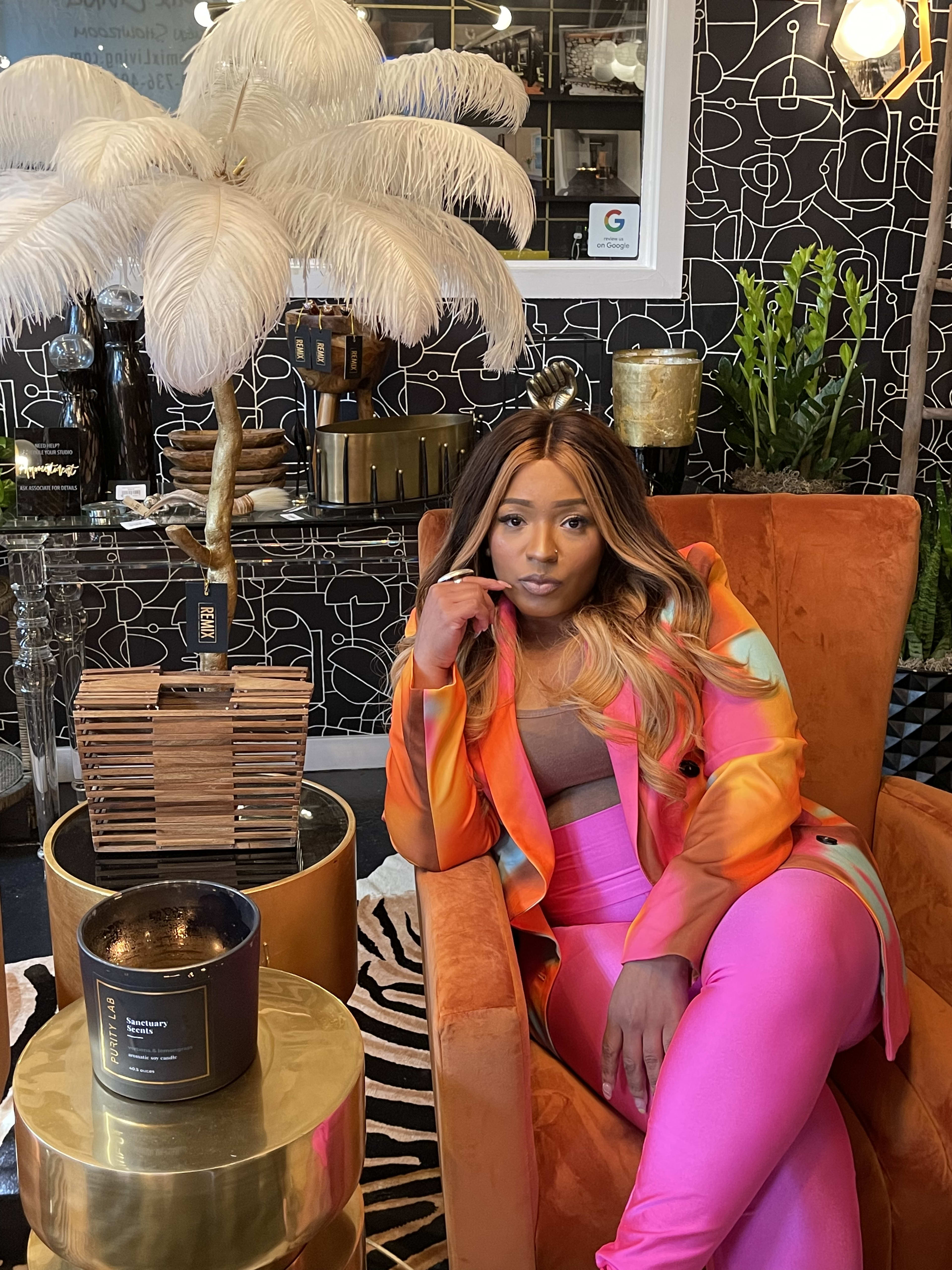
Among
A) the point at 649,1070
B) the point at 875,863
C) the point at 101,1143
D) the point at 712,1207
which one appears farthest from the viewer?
the point at 875,863

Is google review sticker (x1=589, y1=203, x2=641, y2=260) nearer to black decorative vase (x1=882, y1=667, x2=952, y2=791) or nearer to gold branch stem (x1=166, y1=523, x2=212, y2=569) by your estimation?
black decorative vase (x1=882, y1=667, x2=952, y2=791)

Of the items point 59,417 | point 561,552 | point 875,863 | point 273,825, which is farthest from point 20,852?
point 875,863

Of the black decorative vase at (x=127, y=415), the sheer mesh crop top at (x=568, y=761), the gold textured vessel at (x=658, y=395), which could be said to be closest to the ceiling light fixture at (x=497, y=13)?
the gold textured vessel at (x=658, y=395)

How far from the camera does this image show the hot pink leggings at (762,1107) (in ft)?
3.58

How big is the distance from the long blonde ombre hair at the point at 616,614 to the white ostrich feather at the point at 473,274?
0.16 meters

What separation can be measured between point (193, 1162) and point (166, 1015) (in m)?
0.12

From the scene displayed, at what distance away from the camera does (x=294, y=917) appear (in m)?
1.35

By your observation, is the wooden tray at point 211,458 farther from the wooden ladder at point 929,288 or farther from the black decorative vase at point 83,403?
the wooden ladder at point 929,288

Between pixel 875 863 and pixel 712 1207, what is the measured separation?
2.07ft

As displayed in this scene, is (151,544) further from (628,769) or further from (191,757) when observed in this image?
(628,769)

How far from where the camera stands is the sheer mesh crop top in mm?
1484

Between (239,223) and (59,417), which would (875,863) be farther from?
(59,417)

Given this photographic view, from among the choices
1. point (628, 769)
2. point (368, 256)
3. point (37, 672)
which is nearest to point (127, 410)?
point (37, 672)

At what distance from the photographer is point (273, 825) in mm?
1419
